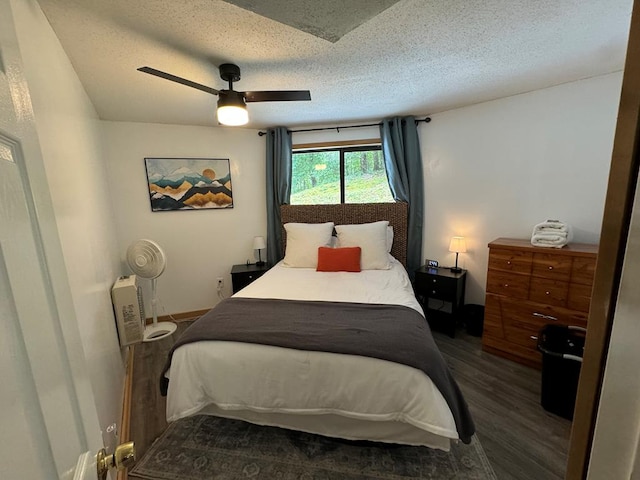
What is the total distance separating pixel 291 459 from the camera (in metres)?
1.52

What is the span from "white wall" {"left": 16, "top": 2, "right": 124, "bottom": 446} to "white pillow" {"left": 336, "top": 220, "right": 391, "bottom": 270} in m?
2.17

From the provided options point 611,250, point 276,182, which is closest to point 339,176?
point 276,182

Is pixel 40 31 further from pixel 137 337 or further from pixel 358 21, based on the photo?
pixel 137 337

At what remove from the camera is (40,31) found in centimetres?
121

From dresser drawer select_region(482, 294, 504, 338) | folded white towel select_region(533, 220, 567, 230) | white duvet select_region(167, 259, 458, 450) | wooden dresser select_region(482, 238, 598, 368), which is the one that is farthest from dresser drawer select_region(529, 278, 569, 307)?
white duvet select_region(167, 259, 458, 450)

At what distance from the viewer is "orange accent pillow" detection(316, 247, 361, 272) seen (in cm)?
283

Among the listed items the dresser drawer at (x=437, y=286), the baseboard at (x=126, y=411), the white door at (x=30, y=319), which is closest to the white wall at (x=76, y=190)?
the baseboard at (x=126, y=411)

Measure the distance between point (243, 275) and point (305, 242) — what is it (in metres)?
0.89

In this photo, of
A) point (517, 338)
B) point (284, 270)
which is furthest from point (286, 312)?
point (517, 338)

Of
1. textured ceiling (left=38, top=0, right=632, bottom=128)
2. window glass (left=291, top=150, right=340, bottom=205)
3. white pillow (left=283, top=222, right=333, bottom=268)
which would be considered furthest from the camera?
window glass (left=291, top=150, right=340, bottom=205)

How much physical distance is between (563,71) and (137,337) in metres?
4.06

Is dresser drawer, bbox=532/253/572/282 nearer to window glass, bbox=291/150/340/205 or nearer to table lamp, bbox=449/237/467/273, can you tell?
table lamp, bbox=449/237/467/273

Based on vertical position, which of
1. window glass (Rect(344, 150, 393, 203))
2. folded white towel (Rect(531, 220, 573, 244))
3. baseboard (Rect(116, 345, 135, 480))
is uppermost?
window glass (Rect(344, 150, 393, 203))

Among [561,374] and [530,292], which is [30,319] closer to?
[561,374]
